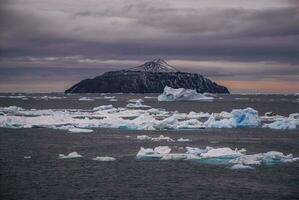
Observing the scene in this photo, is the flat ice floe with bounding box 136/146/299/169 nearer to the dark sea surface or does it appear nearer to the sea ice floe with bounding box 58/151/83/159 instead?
the dark sea surface

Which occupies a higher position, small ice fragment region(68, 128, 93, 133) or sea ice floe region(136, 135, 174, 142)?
small ice fragment region(68, 128, 93, 133)

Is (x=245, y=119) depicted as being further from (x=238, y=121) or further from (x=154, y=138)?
(x=154, y=138)

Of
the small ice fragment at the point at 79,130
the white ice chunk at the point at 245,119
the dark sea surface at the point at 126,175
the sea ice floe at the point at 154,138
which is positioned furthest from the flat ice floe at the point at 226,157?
the white ice chunk at the point at 245,119

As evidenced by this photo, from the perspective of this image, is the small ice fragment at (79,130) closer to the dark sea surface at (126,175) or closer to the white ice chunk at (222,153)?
the dark sea surface at (126,175)

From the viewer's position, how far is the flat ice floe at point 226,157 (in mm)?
28562

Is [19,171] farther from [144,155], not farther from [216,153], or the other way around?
[216,153]

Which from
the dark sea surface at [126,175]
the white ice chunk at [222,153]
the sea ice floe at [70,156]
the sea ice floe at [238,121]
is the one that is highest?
the sea ice floe at [238,121]

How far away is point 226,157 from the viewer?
29.8m

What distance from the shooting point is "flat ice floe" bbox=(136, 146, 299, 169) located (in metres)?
28.6

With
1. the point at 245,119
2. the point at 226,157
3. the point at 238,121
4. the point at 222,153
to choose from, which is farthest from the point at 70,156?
the point at 245,119

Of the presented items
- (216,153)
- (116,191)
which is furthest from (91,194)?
(216,153)

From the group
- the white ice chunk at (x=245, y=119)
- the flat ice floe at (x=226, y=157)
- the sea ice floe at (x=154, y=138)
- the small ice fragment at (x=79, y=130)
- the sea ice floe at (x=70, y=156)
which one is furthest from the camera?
the white ice chunk at (x=245, y=119)

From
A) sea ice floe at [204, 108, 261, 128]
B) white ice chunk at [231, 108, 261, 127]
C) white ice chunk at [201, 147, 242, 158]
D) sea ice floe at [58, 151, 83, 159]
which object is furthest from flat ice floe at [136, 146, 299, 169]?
white ice chunk at [231, 108, 261, 127]

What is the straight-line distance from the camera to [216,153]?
3027cm
